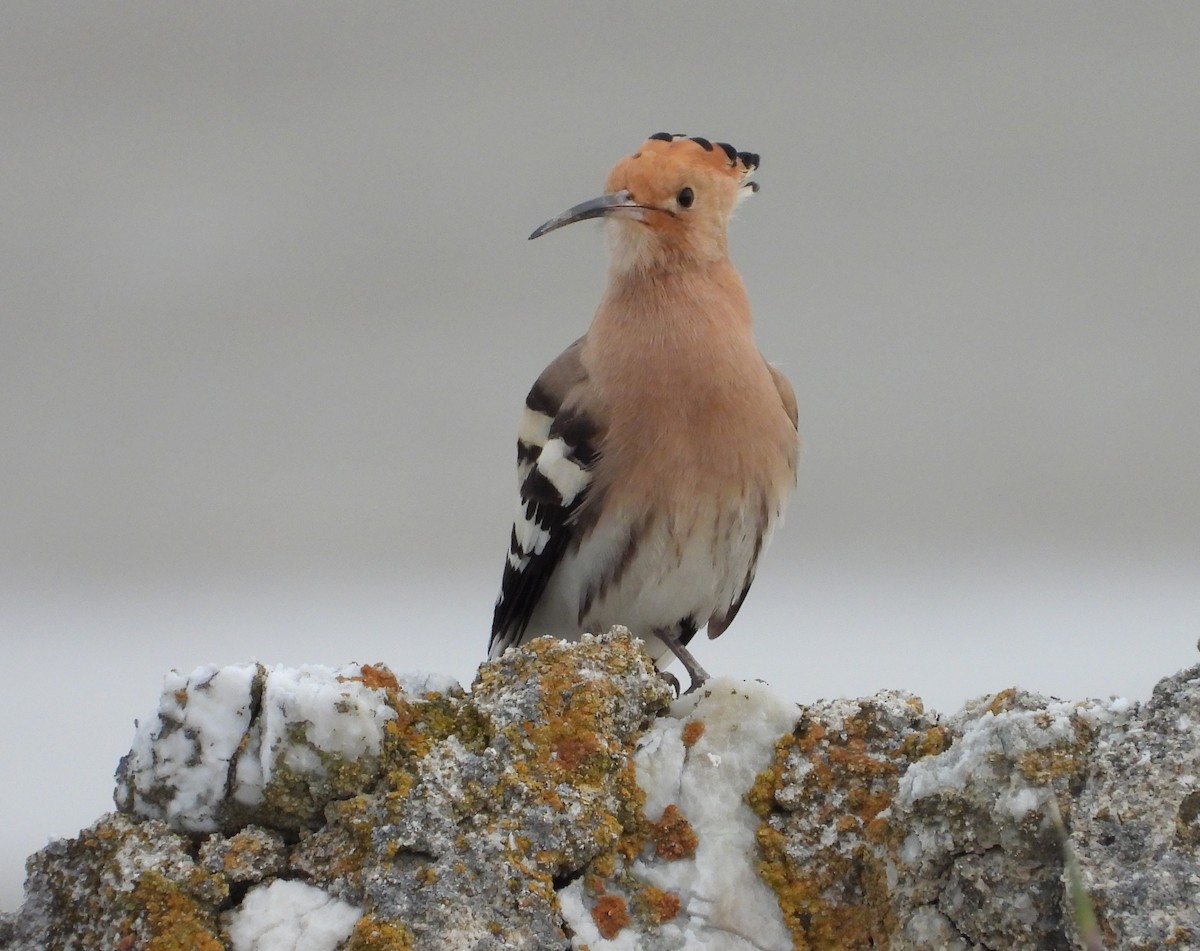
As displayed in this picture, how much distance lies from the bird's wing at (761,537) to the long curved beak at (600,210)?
247 mm

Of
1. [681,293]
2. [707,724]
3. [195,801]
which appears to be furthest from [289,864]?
[681,293]

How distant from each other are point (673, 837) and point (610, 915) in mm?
75

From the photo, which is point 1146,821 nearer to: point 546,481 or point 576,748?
point 576,748

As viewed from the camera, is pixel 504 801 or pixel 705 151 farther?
pixel 705 151

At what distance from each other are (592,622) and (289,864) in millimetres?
677

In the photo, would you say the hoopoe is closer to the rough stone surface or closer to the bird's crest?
the bird's crest

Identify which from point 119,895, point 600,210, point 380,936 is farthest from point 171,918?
point 600,210

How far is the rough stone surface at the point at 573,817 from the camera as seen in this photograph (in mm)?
819

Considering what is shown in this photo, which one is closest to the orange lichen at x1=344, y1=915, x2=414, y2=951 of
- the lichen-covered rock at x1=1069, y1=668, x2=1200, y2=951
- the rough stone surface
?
the rough stone surface

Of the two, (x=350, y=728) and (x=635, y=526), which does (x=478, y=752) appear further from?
(x=635, y=526)

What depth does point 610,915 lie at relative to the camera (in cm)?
92

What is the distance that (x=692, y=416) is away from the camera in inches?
57.2

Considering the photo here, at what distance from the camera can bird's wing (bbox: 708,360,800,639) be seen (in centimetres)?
153

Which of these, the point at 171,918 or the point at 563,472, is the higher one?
the point at 563,472
